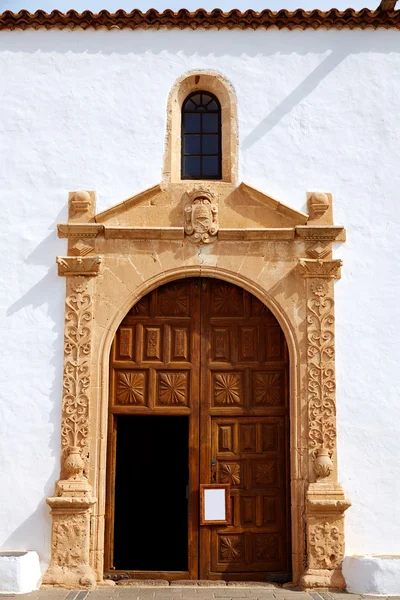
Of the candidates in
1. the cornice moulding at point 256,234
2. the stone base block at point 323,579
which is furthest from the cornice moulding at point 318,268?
the stone base block at point 323,579

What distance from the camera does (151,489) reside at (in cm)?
1108

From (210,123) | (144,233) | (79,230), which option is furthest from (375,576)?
(210,123)

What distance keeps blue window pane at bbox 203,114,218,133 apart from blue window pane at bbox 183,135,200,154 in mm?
137

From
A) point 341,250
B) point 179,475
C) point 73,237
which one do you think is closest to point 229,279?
point 341,250

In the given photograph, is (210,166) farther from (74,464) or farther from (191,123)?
(74,464)

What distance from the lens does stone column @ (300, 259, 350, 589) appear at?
7.23 meters

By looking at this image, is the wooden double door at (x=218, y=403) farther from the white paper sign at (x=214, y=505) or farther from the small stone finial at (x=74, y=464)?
the small stone finial at (x=74, y=464)

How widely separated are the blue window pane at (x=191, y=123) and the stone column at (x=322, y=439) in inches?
79.3

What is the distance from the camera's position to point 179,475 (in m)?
11.5

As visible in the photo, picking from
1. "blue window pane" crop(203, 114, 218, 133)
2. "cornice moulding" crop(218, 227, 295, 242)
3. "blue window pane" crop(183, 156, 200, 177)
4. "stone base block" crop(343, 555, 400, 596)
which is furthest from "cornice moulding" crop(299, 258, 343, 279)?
"stone base block" crop(343, 555, 400, 596)

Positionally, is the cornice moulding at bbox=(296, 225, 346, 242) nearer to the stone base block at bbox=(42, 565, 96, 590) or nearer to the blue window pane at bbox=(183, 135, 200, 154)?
the blue window pane at bbox=(183, 135, 200, 154)

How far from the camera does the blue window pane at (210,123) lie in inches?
329

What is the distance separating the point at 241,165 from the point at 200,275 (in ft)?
4.29

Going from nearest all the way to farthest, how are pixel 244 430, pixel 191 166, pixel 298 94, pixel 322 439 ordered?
pixel 322 439 → pixel 244 430 → pixel 298 94 → pixel 191 166
